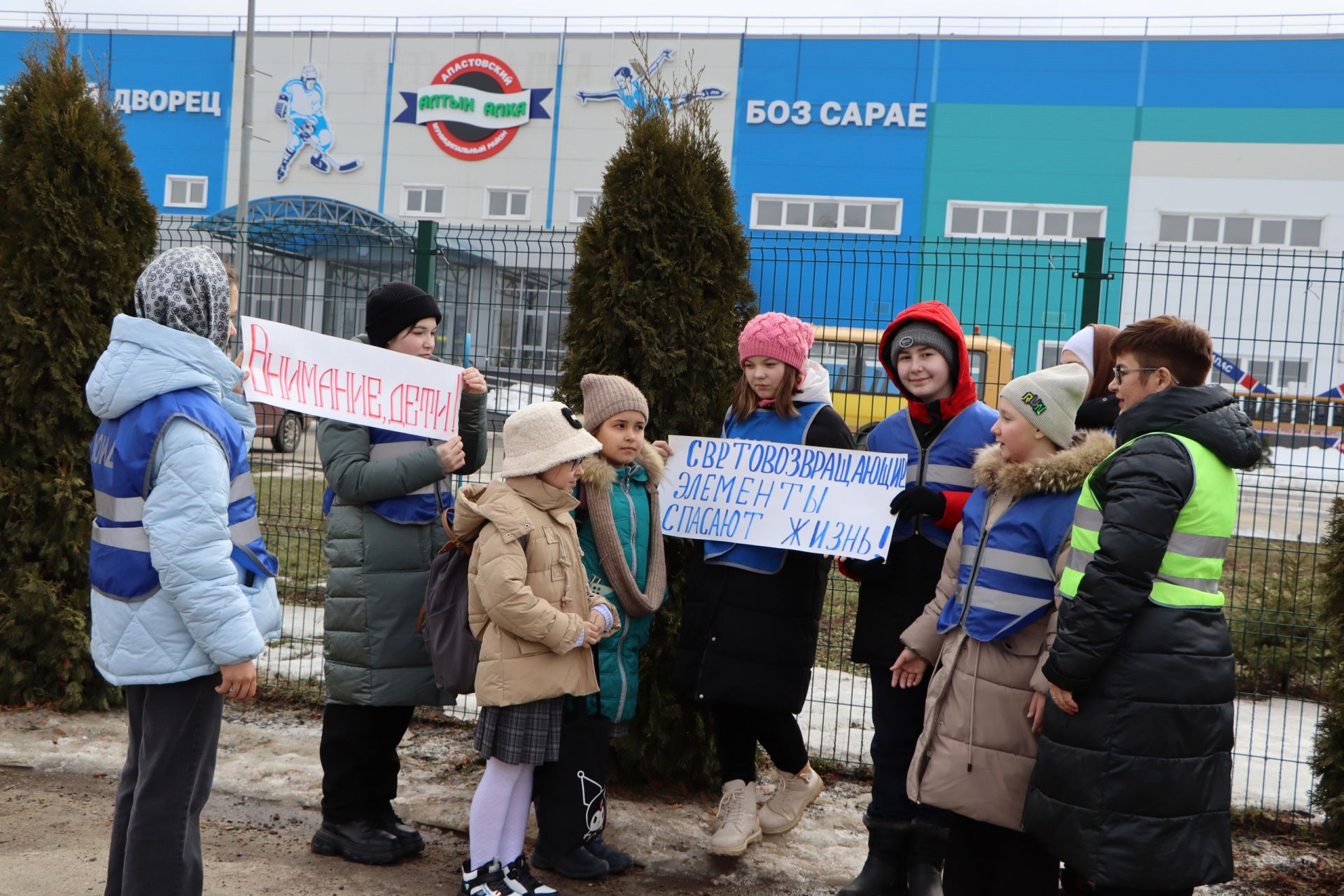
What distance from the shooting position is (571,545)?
380 centimetres

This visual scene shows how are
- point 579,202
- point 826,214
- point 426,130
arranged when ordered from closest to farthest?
point 826,214, point 579,202, point 426,130

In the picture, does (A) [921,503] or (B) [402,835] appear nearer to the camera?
(A) [921,503]

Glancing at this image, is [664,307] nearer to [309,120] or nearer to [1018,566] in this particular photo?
[1018,566]

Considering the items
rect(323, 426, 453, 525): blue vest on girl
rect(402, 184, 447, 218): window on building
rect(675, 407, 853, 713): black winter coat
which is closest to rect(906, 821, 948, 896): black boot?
rect(675, 407, 853, 713): black winter coat

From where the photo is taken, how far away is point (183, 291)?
308 centimetres

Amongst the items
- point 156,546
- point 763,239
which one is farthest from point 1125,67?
point 156,546

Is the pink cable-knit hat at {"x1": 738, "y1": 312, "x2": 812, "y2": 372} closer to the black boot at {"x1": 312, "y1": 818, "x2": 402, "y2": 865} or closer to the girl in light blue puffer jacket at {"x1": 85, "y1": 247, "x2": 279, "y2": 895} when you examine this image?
the girl in light blue puffer jacket at {"x1": 85, "y1": 247, "x2": 279, "y2": 895}

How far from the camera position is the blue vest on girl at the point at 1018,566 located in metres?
3.22

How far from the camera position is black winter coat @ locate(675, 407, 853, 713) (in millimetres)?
4062

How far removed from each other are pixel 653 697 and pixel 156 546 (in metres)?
2.55

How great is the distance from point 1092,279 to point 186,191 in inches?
1386

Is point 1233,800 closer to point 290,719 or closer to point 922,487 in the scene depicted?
point 922,487

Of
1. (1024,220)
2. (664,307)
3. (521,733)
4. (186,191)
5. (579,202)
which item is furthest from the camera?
(186,191)

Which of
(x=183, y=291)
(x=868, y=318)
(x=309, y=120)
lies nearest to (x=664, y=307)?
(x=868, y=318)
